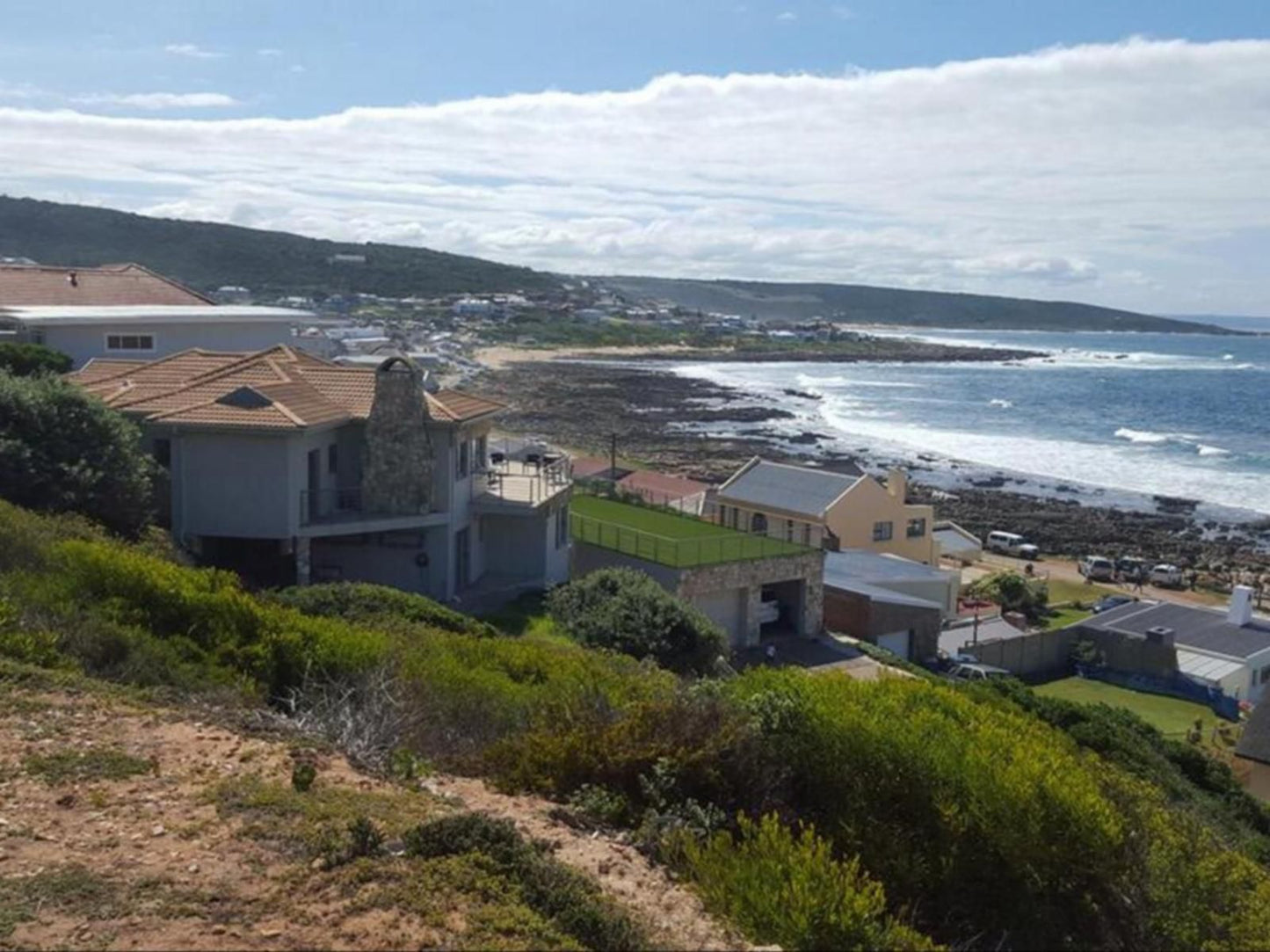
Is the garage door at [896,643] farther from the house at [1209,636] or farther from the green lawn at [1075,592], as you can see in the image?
the green lawn at [1075,592]

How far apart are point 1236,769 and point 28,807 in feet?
63.8

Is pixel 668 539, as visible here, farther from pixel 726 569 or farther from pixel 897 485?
pixel 897 485

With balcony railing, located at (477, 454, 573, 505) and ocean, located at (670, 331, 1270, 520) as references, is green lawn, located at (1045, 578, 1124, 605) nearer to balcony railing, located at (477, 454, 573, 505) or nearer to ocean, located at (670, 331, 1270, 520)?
ocean, located at (670, 331, 1270, 520)

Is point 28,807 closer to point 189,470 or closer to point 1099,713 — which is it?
point 189,470

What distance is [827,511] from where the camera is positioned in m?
37.2

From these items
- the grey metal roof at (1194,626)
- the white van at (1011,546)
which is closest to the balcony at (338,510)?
the grey metal roof at (1194,626)

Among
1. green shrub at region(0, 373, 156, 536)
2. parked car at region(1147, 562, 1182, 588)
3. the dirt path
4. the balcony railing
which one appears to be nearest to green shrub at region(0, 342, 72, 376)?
green shrub at region(0, 373, 156, 536)

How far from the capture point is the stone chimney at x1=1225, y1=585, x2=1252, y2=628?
34281 millimetres

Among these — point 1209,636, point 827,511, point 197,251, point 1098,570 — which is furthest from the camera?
point 197,251

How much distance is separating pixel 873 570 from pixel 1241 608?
9.44 meters

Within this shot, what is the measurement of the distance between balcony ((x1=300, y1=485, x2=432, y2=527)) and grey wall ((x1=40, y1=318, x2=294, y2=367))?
11.2m

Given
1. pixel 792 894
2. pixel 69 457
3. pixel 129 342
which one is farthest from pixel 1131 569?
pixel 792 894

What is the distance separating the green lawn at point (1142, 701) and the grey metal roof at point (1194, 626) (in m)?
2.03

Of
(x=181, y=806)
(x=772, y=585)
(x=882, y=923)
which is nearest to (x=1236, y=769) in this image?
(x=772, y=585)
